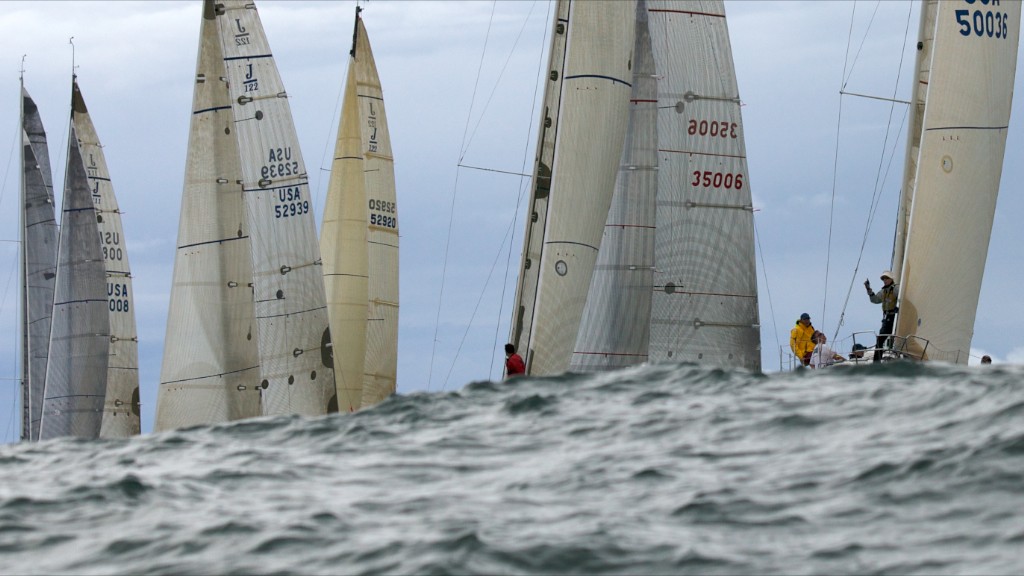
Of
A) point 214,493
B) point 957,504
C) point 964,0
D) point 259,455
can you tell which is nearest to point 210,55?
point 964,0

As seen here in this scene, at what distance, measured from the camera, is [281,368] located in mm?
29688

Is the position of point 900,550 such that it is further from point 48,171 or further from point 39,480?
point 48,171

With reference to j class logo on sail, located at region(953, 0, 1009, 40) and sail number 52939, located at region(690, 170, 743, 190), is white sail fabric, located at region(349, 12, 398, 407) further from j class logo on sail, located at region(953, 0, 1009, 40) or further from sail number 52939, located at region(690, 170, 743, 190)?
j class logo on sail, located at region(953, 0, 1009, 40)

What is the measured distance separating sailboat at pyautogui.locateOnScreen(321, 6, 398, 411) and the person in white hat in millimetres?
12338

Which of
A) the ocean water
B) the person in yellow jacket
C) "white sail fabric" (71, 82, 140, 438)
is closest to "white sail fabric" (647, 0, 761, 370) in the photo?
the person in yellow jacket

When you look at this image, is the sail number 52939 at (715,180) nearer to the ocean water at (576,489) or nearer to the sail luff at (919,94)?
the sail luff at (919,94)

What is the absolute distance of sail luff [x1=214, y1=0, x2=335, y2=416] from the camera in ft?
97.8

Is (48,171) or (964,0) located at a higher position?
(964,0)

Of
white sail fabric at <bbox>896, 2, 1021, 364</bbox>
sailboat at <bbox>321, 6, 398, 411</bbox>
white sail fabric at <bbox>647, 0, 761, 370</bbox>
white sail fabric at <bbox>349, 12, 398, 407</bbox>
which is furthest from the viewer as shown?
white sail fabric at <bbox>349, 12, 398, 407</bbox>

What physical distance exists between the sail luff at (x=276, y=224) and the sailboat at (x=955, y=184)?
10.9 meters

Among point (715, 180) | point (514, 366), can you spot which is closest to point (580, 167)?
point (715, 180)

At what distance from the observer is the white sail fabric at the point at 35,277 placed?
37688 mm

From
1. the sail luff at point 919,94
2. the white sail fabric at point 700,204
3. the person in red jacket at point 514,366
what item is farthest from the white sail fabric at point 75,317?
the sail luff at point 919,94

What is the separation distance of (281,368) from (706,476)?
1724 centimetres
